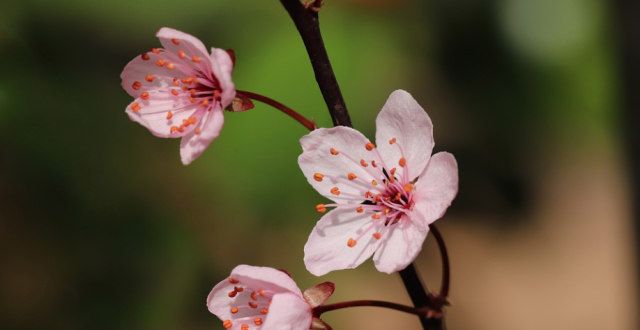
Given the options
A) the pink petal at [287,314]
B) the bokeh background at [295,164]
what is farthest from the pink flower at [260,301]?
the bokeh background at [295,164]

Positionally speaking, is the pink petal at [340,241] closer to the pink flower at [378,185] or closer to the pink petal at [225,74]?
the pink flower at [378,185]

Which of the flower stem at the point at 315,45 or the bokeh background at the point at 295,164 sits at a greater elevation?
the flower stem at the point at 315,45

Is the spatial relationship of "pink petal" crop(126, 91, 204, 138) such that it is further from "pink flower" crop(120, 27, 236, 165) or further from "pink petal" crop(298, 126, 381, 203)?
"pink petal" crop(298, 126, 381, 203)

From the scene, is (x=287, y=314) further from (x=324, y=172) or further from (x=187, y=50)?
(x=187, y=50)

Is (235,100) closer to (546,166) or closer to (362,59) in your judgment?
(362,59)

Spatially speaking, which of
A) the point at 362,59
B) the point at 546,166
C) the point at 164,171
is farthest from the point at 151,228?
the point at 546,166

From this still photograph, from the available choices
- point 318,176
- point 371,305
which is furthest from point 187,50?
point 371,305
